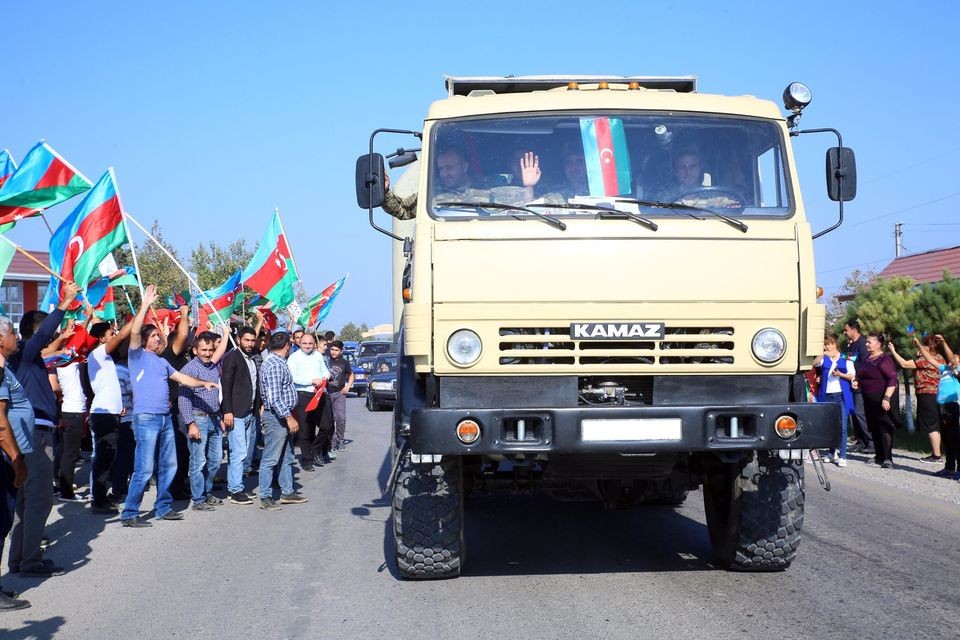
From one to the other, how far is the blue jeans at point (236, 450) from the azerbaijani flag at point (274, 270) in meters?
5.75

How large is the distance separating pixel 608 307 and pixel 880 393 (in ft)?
28.6

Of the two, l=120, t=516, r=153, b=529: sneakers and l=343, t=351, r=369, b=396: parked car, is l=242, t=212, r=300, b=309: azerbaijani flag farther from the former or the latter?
l=343, t=351, r=369, b=396: parked car

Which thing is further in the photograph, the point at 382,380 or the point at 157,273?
the point at 157,273

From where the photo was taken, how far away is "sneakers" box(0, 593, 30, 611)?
6.12 meters

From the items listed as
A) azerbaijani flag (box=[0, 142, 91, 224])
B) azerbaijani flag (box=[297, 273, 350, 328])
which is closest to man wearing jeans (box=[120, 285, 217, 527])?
azerbaijani flag (box=[0, 142, 91, 224])

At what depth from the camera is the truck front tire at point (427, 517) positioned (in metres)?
6.46

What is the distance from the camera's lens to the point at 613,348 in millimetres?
6047

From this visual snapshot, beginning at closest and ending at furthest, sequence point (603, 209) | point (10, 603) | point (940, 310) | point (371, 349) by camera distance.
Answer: point (10, 603), point (603, 209), point (940, 310), point (371, 349)

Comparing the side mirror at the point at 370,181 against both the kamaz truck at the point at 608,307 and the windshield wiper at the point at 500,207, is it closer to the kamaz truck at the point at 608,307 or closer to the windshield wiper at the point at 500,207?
the kamaz truck at the point at 608,307

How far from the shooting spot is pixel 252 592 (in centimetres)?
654

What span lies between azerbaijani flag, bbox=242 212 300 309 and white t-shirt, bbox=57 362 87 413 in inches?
213

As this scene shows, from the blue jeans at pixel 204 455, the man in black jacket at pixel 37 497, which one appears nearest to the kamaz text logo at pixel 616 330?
the man in black jacket at pixel 37 497

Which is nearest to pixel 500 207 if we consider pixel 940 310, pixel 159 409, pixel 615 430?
pixel 615 430

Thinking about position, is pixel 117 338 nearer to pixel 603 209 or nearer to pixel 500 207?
pixel 500 207
